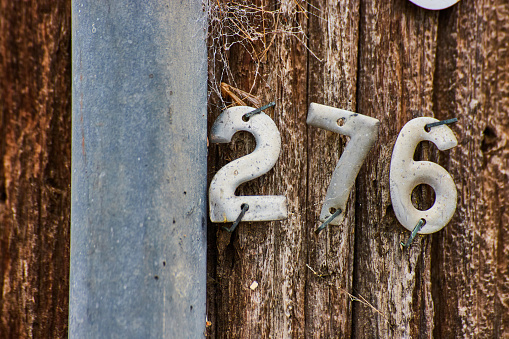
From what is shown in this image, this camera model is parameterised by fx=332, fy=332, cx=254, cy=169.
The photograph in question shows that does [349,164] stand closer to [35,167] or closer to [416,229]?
[416,229]

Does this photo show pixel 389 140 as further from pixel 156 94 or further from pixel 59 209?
pixel 59 209

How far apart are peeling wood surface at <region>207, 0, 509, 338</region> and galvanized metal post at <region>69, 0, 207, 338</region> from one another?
0.91 ft

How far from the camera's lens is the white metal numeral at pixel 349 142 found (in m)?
0.92

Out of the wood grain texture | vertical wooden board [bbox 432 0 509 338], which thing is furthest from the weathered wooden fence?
the wood grain texture

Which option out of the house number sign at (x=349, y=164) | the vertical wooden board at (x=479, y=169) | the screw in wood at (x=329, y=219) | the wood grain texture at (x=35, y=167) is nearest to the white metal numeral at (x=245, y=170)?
the house number sign at (x=349, y=164)

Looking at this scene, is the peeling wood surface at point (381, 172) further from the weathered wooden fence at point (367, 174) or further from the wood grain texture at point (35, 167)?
the wood grain texture at point (35, 167)

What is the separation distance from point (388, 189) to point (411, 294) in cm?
33

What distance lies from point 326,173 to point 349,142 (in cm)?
12

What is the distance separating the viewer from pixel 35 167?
34.8 inches

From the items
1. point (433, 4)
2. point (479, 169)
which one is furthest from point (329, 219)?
point (433, 4)

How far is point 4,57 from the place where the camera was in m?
0.85

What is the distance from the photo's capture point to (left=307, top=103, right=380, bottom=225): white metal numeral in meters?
0.92

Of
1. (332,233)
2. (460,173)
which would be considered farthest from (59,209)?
(460,173)

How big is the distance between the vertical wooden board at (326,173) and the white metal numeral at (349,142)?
Answer: 6cm
